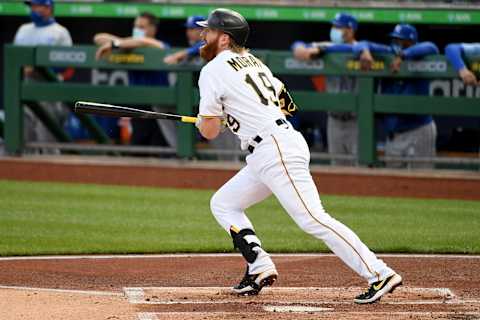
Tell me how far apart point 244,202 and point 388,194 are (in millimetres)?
5187

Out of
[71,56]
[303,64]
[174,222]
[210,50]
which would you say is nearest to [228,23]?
[210,50]

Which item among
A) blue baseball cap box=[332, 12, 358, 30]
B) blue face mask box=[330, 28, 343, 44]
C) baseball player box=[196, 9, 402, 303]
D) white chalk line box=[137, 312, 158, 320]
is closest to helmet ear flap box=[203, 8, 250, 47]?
baseball player box=[196, 9, 402, 303]

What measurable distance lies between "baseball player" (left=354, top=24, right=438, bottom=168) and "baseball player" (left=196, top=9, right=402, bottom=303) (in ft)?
17.2

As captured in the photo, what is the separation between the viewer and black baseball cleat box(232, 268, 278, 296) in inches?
251

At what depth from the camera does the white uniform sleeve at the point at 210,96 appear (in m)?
6.08

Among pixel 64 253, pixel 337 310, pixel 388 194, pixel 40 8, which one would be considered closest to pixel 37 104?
pixel 40 8

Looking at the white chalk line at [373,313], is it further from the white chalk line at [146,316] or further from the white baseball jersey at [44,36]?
the white baseball jersey at [44,36]

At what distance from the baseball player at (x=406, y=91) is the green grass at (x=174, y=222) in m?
0.65

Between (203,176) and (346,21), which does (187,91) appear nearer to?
(203,176)

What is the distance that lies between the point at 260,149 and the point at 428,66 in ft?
18.4

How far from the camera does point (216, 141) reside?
484 inches

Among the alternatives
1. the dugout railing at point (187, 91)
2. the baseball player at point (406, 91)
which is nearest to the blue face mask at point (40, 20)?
the dugout railing at point (187, 91)

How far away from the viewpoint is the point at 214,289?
21.7 ft

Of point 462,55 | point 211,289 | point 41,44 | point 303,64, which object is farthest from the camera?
point 41,44
